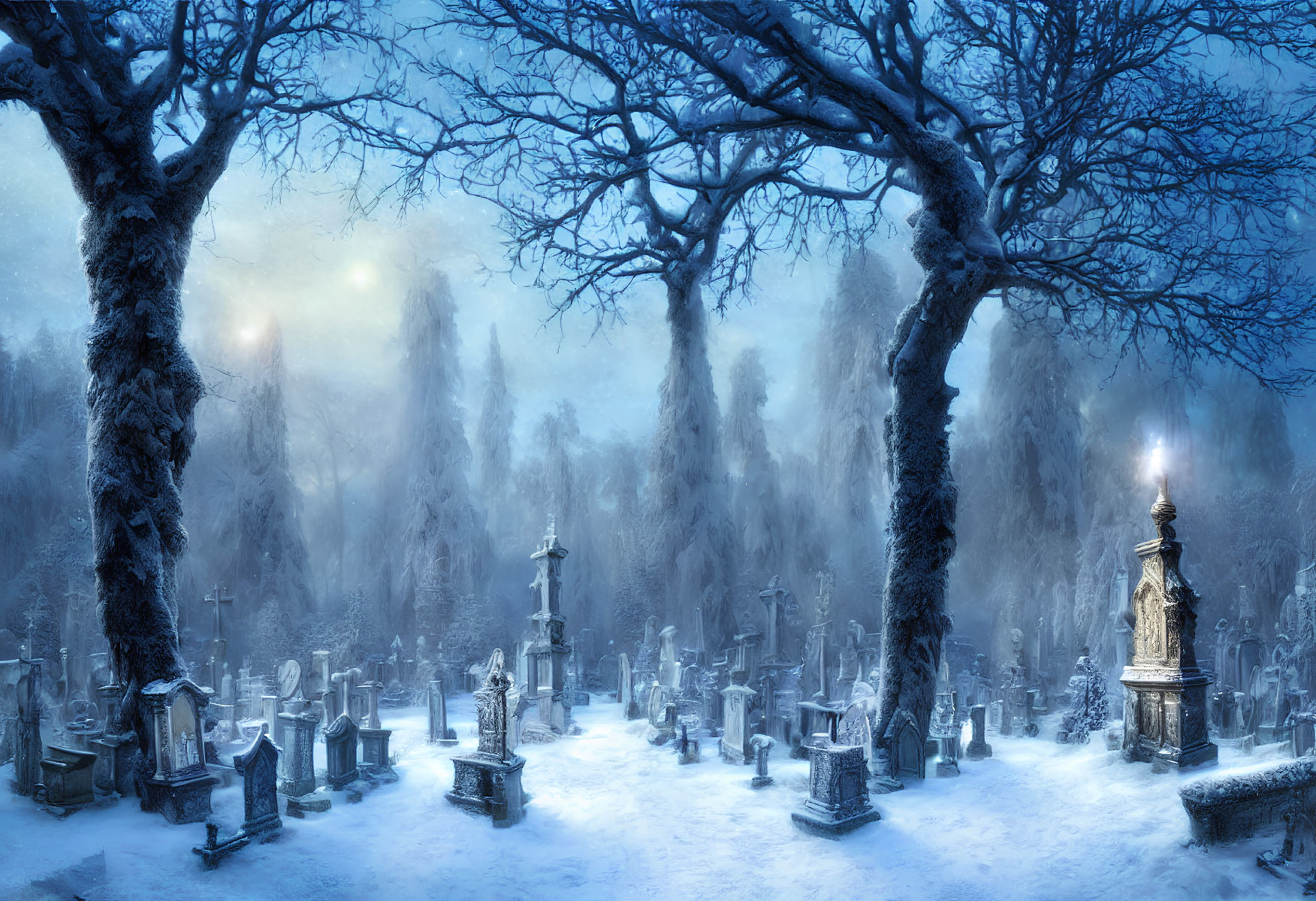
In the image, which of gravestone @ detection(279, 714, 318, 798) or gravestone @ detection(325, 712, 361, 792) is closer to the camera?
gravestone @ detection(279, 714, 318, 798)

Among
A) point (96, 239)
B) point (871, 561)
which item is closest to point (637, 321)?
point (871, 561)

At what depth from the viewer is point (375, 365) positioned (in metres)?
28.1

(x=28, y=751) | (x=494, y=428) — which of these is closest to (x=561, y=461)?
(x=494, y=428)

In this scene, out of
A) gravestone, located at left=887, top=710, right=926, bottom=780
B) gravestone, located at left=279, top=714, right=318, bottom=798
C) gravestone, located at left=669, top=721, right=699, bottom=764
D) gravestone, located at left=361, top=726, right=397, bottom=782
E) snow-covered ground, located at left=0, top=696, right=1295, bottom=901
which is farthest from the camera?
gravestone, located at left=669, top=721, right=699, bottom=764

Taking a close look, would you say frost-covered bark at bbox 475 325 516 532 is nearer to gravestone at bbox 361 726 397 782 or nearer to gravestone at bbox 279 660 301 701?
gravestone at bbox 279 660 301 701

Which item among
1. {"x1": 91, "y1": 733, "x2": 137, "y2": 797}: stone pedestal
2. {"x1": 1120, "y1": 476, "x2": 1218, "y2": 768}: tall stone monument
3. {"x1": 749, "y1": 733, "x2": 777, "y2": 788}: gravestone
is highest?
{"x1": 1120, "y1": 476, "x2": 1218, "y2": 768}: tall stone monument

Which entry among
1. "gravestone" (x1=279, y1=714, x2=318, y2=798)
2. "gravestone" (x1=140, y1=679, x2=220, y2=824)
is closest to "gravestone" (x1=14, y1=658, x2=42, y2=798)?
"gravestone" (x1=140, y1=679, x2=220, y2=824)

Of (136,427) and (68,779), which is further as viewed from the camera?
(136,427)

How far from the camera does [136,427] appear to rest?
26.9ft

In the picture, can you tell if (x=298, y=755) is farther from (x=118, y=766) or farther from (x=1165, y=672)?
(x=1165, y=672)

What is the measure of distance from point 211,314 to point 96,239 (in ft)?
56.7

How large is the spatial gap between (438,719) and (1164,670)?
9799mm

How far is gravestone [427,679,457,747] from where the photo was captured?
12.2 meters

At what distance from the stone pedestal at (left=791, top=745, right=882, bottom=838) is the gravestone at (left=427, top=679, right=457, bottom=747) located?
6.45 m
